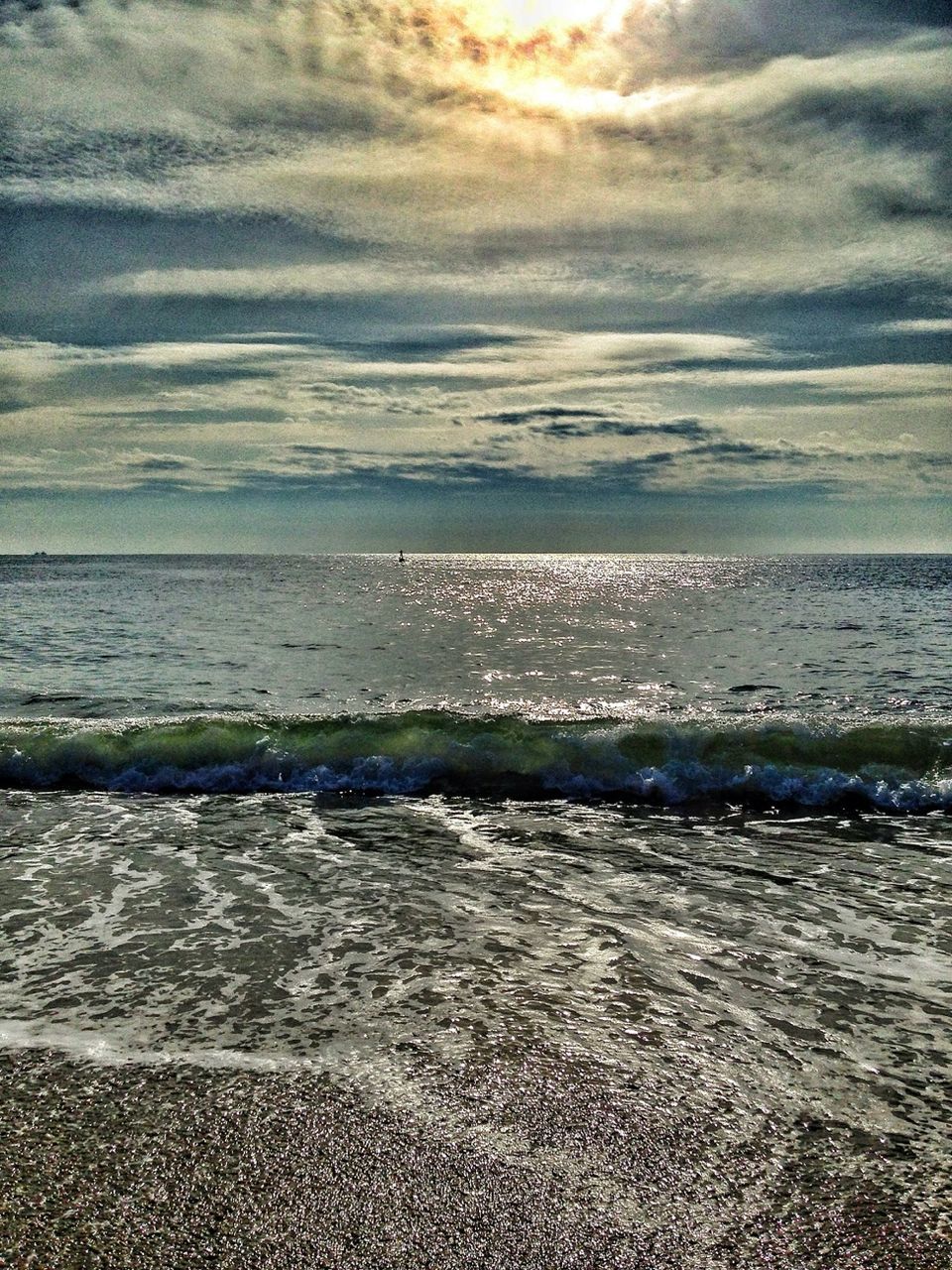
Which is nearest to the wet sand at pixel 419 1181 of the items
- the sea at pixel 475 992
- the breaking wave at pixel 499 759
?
the sea at pixel 475 992

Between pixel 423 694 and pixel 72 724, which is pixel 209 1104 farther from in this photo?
pixel 423 694

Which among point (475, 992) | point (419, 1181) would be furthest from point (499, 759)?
point (419, 1181)

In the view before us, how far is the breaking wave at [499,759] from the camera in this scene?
12.4m

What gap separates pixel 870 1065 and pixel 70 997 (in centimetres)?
499

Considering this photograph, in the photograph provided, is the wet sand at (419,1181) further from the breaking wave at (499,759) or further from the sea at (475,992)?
the breaking wave at (499,759)

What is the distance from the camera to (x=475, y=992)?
5734 mm

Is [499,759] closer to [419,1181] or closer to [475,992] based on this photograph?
[475,992]

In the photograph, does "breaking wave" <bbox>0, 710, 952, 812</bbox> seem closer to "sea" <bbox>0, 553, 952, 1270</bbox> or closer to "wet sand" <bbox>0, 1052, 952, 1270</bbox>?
"sea" <bbox>0, 553, 952, 1270</bbox>

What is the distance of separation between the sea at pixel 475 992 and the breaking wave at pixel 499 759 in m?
0.06

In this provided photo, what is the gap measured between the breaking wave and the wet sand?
783 cm

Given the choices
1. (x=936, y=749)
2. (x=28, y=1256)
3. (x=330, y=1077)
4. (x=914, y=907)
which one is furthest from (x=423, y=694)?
(x=28, y=1256)

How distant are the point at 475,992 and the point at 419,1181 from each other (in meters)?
1.91

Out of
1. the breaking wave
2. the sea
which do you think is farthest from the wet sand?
the breaking wave

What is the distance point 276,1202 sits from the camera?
369cm
